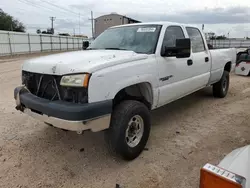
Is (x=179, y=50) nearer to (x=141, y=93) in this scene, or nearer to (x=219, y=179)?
Answer: (x=141, y=93)

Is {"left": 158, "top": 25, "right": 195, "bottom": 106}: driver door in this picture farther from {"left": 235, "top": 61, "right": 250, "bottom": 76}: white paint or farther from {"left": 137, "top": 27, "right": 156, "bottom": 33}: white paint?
{"left": 235, "top": 61, "right": 250, "bottom": 76}: white paint

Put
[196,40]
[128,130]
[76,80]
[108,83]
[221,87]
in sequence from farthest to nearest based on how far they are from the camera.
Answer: [221,87] < [196,40] < [128,130] < [108,83] < [76,80]

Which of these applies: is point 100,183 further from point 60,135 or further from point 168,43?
point 168,43

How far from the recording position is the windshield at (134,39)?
3.47 metres

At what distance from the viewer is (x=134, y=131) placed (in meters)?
3.04

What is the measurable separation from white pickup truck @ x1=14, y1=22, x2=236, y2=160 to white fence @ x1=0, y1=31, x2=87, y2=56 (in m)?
22.4

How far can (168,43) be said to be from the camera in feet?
12.2

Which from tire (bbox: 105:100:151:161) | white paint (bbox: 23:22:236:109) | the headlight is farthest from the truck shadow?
the headlight

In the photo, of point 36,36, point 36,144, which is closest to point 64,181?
point 36,144

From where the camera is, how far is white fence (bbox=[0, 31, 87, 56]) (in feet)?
75.1

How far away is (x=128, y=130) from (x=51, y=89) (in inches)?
44.4

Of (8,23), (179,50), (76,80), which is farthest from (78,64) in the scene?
(8,23)

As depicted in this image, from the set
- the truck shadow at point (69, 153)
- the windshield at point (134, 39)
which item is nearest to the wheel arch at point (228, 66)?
the truck shadow at point (69, 153)

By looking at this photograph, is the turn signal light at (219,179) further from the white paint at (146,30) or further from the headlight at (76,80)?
the white paint at (146,30)
